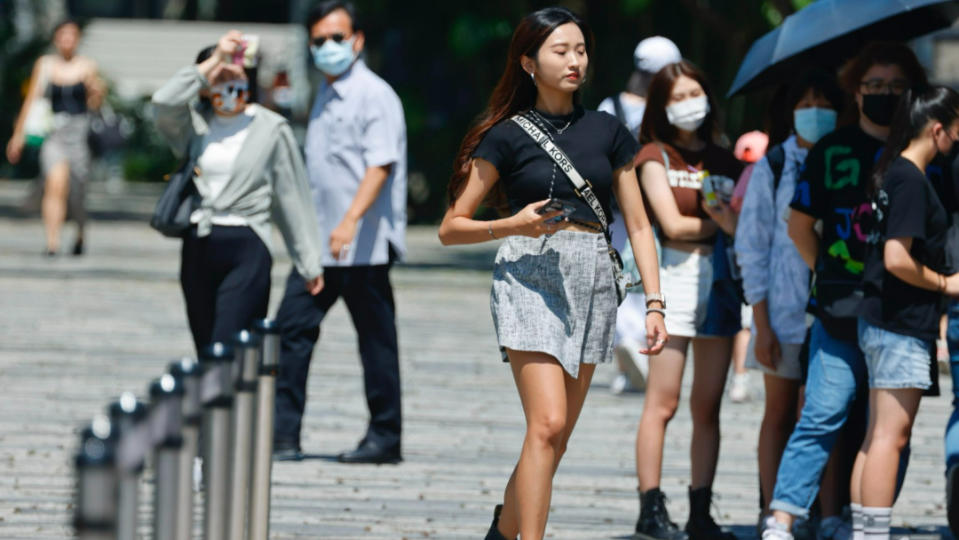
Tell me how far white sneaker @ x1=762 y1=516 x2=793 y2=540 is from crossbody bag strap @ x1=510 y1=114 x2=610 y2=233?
4.43ft

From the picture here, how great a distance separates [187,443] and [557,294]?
7.03 feet

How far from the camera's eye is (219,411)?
12.3 feet

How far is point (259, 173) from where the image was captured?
23.0ft

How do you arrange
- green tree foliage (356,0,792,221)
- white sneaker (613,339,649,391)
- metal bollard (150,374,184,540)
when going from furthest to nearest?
green tree foliage (356,0,792,221) → white sneaker (613,339,649,391) → metal bollard (150,374,184,540)

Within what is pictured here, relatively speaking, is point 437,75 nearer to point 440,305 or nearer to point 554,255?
point 440,305

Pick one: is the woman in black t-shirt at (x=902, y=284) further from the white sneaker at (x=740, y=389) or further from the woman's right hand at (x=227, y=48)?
A: the white sneaker at (x=740, y=389)

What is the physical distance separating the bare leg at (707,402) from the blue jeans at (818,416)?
53 cm

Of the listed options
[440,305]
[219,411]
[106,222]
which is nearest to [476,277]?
[440,305]

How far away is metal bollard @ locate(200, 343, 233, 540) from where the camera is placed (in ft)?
12.2

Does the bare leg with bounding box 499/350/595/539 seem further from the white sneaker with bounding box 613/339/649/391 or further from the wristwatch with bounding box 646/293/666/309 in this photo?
the white sneaker with bounding box 613/339/649/391

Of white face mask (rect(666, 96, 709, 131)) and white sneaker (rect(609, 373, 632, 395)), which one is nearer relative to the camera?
white face mask (rect(666, 96, 709, 131))

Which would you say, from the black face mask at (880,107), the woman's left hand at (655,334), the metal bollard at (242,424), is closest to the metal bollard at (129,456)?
the metal bollard at (242,424)

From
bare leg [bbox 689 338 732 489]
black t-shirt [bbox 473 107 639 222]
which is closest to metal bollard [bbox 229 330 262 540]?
black t-shirt [bbox 473 107 639 222]

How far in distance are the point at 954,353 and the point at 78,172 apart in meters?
12.1
